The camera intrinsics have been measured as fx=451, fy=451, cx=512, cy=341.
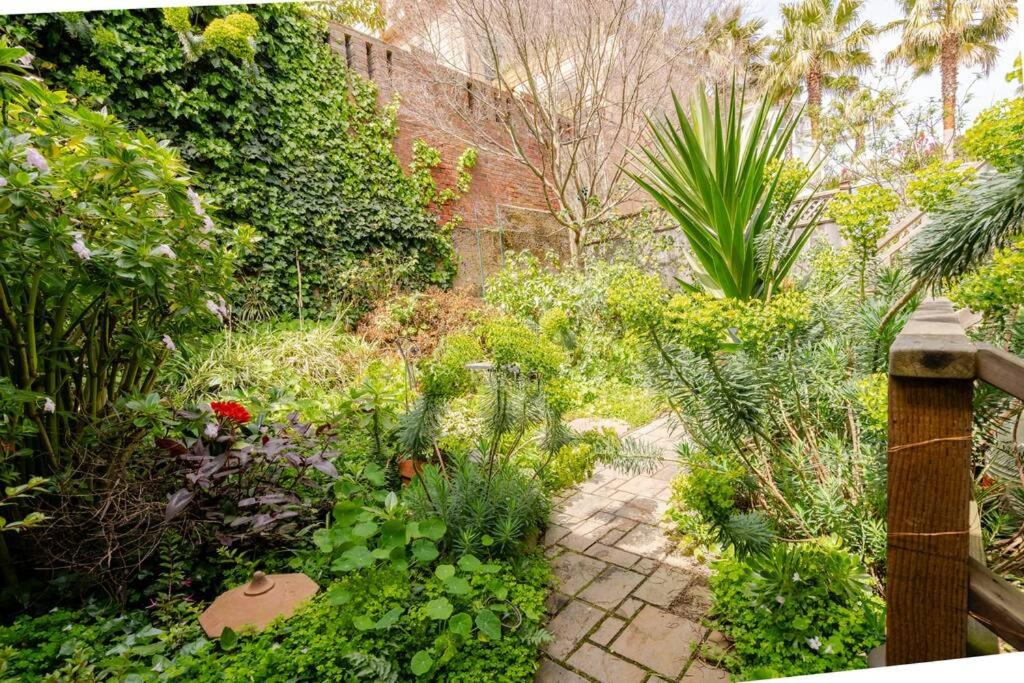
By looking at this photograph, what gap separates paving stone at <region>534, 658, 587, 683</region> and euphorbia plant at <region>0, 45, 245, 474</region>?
5.57 feet

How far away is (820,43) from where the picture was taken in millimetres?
3389

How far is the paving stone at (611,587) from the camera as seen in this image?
1.60 metres

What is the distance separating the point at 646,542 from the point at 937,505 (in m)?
1.39

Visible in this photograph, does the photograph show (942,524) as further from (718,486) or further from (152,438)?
(152,438)

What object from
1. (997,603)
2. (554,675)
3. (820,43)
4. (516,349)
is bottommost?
(554,675)

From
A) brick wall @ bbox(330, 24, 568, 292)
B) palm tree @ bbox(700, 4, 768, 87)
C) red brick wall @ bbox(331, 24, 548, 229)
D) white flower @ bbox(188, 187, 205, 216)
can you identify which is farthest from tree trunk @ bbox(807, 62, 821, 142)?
white flower @ bbox(188, 187, 205, 216)

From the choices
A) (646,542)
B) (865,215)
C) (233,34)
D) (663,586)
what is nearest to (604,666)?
(663,586)

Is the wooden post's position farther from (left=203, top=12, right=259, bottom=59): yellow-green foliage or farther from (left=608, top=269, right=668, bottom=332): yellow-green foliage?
(left=203, top=12, right=259, bottom=59): yellow-green foliage

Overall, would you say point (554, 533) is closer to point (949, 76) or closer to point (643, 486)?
point (643, 486)

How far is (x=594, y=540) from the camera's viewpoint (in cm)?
199

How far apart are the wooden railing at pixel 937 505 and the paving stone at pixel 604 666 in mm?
734

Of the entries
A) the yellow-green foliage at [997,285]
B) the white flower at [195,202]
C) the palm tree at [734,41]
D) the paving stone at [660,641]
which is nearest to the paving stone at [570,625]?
the paving stone at [660,641]

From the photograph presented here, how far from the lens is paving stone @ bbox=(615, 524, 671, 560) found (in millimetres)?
1871

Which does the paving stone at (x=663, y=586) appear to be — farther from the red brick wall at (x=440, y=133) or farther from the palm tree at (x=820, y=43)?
the red brick wall at (x=440, y=133)
